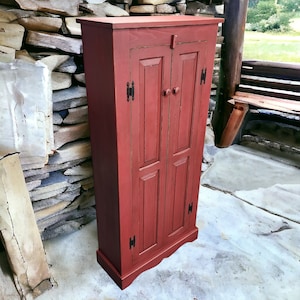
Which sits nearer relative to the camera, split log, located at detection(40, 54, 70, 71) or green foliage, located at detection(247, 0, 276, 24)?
split log, located at detection(40, 54, 70, 71)

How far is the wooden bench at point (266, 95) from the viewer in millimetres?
2879

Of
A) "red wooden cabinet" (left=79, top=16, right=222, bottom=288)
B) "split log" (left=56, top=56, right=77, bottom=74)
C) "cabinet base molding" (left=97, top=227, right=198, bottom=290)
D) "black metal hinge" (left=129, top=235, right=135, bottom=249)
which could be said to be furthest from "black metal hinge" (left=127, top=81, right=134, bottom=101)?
"cabinet base molding" (left=97, top=227, right=198, bottom=290)

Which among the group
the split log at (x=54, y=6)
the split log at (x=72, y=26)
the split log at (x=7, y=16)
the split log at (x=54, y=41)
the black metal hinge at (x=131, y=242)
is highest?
the split log at (x=54, y=6)

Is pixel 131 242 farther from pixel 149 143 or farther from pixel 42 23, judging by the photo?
pixel 42 23

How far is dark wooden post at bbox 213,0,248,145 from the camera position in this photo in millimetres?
2830

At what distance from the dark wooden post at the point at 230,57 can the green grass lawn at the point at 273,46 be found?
152 mm

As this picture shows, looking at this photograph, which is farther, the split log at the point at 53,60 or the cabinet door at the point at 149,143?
the split log at the point at 53,60

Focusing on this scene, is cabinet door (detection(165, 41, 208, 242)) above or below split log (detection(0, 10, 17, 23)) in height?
below

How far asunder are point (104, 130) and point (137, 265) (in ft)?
2.70

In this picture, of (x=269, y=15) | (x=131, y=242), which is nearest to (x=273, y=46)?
(x=269, y=15)

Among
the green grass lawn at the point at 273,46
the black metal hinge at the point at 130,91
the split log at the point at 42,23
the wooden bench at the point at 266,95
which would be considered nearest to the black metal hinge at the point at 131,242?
the black metal hinge at the point at 130,91

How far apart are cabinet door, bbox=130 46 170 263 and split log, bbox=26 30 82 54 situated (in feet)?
1.77

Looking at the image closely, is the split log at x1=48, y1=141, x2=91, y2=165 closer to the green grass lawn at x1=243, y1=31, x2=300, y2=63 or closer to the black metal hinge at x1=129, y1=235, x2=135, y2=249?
the black metal hinge at x1=129, y1=235, x2=135, y2=249

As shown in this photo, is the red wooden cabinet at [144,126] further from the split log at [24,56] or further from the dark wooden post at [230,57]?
the dark wooden post at [230,57]
